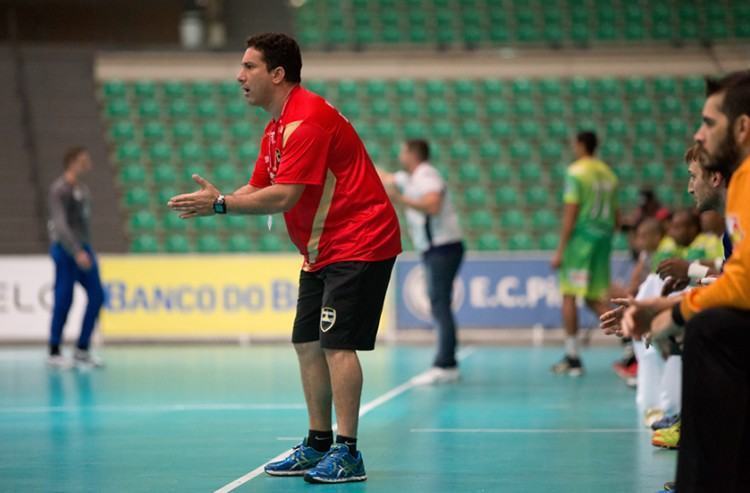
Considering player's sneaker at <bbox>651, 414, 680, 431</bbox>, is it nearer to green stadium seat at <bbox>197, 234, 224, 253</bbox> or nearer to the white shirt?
the white shirt

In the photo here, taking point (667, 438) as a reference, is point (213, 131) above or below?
above

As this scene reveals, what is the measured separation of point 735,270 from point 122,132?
61.7 ft

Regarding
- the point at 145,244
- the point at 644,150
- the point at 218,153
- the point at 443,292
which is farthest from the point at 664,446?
the point at 218,153

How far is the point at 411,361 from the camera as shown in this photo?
1377cm

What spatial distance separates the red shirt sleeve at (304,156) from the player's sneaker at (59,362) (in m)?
8.09

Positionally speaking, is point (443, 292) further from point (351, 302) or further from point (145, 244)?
point (145, 244)

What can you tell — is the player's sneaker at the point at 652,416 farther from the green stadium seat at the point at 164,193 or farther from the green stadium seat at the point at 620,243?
the green stadium seat at the point at 164,193

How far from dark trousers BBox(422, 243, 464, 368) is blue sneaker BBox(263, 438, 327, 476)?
531 centimetres

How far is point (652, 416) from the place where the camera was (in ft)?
26.6

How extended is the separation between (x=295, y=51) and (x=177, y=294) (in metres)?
Result: 10.9

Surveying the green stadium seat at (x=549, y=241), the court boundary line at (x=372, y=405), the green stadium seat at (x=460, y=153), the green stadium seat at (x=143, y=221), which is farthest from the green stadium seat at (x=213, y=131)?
the court boundary line at (x=372, y=405)

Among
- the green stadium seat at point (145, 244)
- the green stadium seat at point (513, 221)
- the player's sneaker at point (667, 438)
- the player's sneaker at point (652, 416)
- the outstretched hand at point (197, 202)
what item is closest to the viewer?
the outstretched hand at point (197, 202)

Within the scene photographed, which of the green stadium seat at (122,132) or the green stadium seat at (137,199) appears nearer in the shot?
the green stadium seat at (137,199)

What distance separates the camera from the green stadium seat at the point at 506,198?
20859mm
